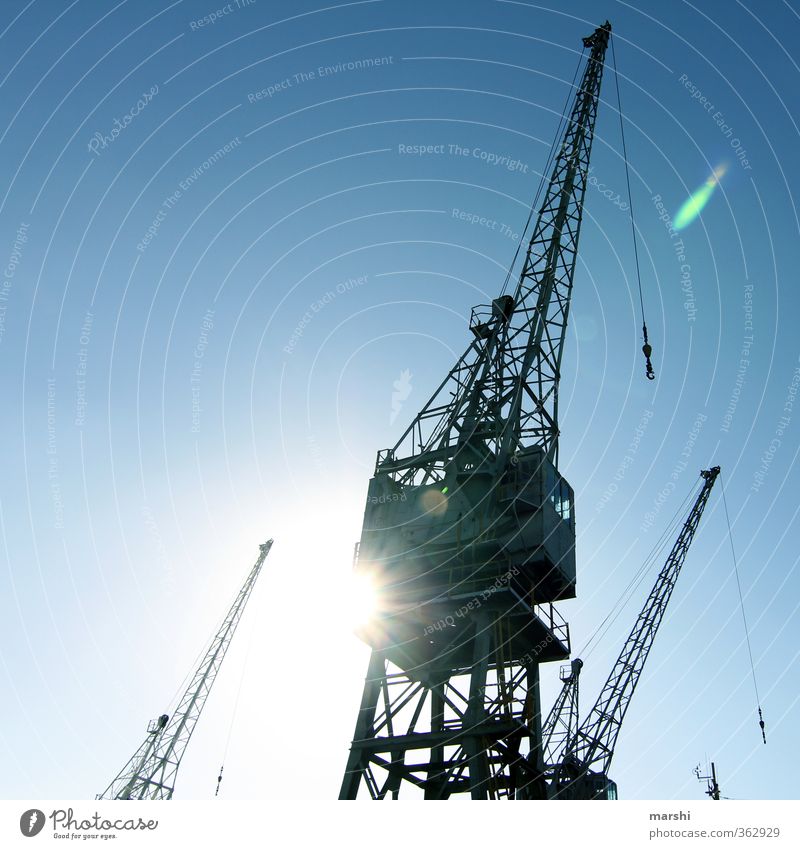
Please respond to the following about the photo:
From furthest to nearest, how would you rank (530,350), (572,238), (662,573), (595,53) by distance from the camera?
(662,573), (595,53), (572,238), (530,350)

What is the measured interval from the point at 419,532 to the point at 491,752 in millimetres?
9286

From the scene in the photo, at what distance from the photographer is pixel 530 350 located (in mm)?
38344

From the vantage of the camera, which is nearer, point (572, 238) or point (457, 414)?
point (457, 414)

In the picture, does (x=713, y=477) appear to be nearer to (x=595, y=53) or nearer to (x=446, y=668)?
(x=595, y=53)

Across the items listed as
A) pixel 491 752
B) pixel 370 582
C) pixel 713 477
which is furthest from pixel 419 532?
pixel 713 477

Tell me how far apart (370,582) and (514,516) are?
704cm

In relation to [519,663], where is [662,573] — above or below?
above

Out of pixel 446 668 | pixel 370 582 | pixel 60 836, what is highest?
pixel 370 582

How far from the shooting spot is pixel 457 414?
1431 inches

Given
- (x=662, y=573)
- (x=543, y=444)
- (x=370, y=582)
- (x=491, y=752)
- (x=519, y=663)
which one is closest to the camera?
(x=491, y=752)

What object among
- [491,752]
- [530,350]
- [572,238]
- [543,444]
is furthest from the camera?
[572,238]

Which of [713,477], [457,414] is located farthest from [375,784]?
[713,477]

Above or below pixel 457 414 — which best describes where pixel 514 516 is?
A: below

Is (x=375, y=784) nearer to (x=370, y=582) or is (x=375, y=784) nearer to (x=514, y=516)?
(x=370, y=582)
